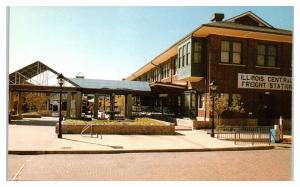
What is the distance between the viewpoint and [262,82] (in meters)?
26.1

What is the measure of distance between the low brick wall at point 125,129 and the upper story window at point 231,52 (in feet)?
26.4

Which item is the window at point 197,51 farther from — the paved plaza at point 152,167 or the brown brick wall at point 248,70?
the paved plaza at point 152,167

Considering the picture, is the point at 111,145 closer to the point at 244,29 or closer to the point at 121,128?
the point at 121,128

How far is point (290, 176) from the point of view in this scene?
10398 mm

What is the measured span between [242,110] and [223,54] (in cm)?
455

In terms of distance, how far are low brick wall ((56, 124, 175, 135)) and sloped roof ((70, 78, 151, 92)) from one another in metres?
10.6

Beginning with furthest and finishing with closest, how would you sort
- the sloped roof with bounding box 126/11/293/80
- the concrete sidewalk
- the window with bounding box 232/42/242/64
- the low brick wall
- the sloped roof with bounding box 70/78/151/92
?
the sloped roof with bounding box 70/78/151/92, the window with bounding box 232/42/242/64, the sloped roof with bounding box 126/11/293/80, the low brick wall, the concrete sidewalk

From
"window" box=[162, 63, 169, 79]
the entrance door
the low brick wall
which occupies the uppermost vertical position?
"window" box=[162, 63, 169, 79]

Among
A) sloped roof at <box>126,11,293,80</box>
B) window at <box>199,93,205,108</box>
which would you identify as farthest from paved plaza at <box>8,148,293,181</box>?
sloped roof at <box>126,11,293,80</box>

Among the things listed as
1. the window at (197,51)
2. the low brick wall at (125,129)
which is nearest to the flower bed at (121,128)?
the low brick wall at (125,129)

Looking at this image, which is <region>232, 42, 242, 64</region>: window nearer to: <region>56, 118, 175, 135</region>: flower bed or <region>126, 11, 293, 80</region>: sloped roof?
<region>126, 11, 293, 80</region>: sloped roof

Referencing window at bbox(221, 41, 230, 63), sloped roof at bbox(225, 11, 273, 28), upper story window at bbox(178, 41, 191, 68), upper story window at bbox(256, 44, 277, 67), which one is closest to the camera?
window at bbox(221, 41, 230, 63)

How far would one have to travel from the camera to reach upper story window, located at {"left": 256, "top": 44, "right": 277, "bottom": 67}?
26.4 meters
